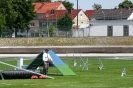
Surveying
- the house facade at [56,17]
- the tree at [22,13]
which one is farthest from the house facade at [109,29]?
the house facade at [56,17]

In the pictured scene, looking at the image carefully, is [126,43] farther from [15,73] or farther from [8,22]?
[15,73]

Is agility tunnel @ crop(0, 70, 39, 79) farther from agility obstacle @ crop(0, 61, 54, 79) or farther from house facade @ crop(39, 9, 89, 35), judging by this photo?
house facade @ crop(39, 9, 89, 35)

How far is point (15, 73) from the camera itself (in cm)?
2925

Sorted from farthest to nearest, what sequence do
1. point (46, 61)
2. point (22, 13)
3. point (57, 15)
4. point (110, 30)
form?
point (57, 15) → point (22, 13) → point (110, 30) → point (46, 61)

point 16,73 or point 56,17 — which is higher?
point 56,17

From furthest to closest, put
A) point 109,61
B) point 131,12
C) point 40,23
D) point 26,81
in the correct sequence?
point 40,23 → point 131,12 → point 109,61 → point 26,81

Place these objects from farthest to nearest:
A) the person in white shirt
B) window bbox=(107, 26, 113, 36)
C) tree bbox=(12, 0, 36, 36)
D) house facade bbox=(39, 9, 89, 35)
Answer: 1. house facade bbox=(39, 9, 89, 35)
2. tree bbox=(12, 0, 36, 36)
3. window bbox=(107, 26, 113, 36)
4. the person in white shirt

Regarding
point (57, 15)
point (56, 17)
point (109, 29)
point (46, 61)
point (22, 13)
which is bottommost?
point (109, 29)

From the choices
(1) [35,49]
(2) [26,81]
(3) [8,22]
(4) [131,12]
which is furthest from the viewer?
(4) [131,12]

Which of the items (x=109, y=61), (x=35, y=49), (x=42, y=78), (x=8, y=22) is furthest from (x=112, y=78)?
(x=8, y=22)

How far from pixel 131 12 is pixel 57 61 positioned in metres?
98.0

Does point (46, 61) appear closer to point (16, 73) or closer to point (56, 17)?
point (16, 73)

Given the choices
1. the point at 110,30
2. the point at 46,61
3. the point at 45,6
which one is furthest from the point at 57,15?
the point at 46,61

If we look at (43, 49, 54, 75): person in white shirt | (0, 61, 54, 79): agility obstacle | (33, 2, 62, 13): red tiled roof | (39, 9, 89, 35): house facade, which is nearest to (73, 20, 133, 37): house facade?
(39, 9, 89, 35): house facade
